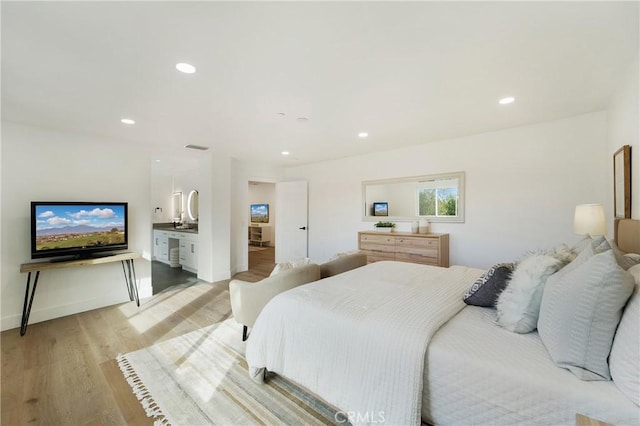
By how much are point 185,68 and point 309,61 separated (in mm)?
953

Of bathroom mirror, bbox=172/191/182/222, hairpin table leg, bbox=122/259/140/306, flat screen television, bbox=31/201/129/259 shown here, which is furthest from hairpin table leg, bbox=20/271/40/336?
bathroom mirror, bbox=172/191/182/222

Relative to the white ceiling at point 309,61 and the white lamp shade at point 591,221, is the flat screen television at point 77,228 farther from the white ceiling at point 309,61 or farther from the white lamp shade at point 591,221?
the white lamp shade at point 591,221

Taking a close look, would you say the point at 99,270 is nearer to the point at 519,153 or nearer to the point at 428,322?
the point at 428,322

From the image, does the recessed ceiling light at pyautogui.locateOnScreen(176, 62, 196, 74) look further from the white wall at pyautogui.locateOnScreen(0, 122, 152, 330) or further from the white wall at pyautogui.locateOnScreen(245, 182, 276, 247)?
the white wall at pyautogui.locateOnScreen(245, 182, 276, 247)

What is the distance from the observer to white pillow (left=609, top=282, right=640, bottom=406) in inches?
37.8

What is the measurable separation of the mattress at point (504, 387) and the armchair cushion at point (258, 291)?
4.58ft

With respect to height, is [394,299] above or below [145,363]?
above

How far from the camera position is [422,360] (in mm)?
1306

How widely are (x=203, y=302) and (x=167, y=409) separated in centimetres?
214

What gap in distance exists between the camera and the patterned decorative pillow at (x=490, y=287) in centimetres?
177

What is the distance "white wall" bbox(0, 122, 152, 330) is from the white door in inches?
113

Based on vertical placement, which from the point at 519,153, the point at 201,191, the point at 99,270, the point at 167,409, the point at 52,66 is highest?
the point at 52,66

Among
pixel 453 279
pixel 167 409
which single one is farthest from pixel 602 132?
pixel 167 409

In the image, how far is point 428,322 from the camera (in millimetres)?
1500
